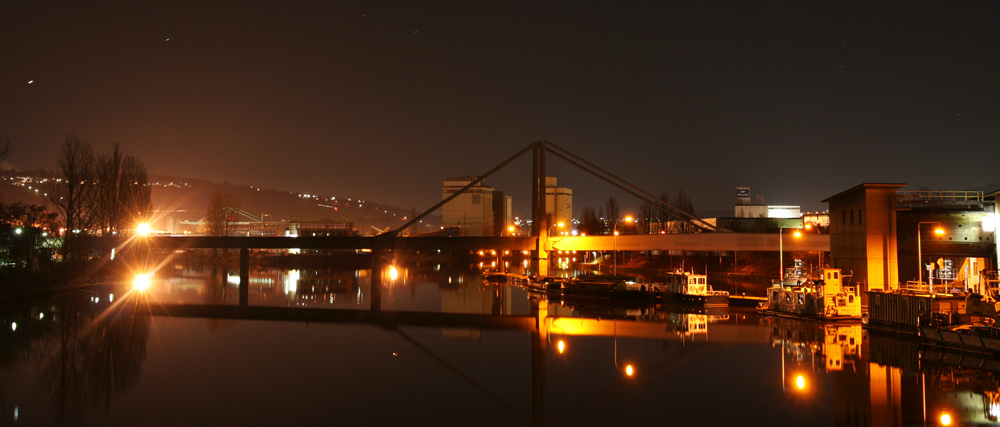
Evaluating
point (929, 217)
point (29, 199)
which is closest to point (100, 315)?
point (929, 217)

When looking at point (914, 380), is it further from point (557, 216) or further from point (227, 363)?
point (557, 216)

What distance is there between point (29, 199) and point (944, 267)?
180117mm

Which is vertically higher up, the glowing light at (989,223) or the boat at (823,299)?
the glowing light at (989,223)

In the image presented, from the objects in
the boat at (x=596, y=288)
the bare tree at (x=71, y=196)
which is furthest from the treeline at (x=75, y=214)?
the boat at (x=596, y=288)

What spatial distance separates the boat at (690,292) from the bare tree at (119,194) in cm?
4615

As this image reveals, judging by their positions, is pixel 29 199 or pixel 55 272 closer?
pixel 55 272

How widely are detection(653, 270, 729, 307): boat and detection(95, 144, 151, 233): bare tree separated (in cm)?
4615

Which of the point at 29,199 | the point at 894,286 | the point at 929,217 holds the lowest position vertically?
the point at 894,286

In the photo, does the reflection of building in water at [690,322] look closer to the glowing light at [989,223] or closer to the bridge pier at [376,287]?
the glowing light at [989,223]

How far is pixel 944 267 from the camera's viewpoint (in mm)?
31766

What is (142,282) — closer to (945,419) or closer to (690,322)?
(690,322)

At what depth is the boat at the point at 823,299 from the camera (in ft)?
102

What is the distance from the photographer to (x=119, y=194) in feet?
193

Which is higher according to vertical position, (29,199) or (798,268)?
(29,199)
